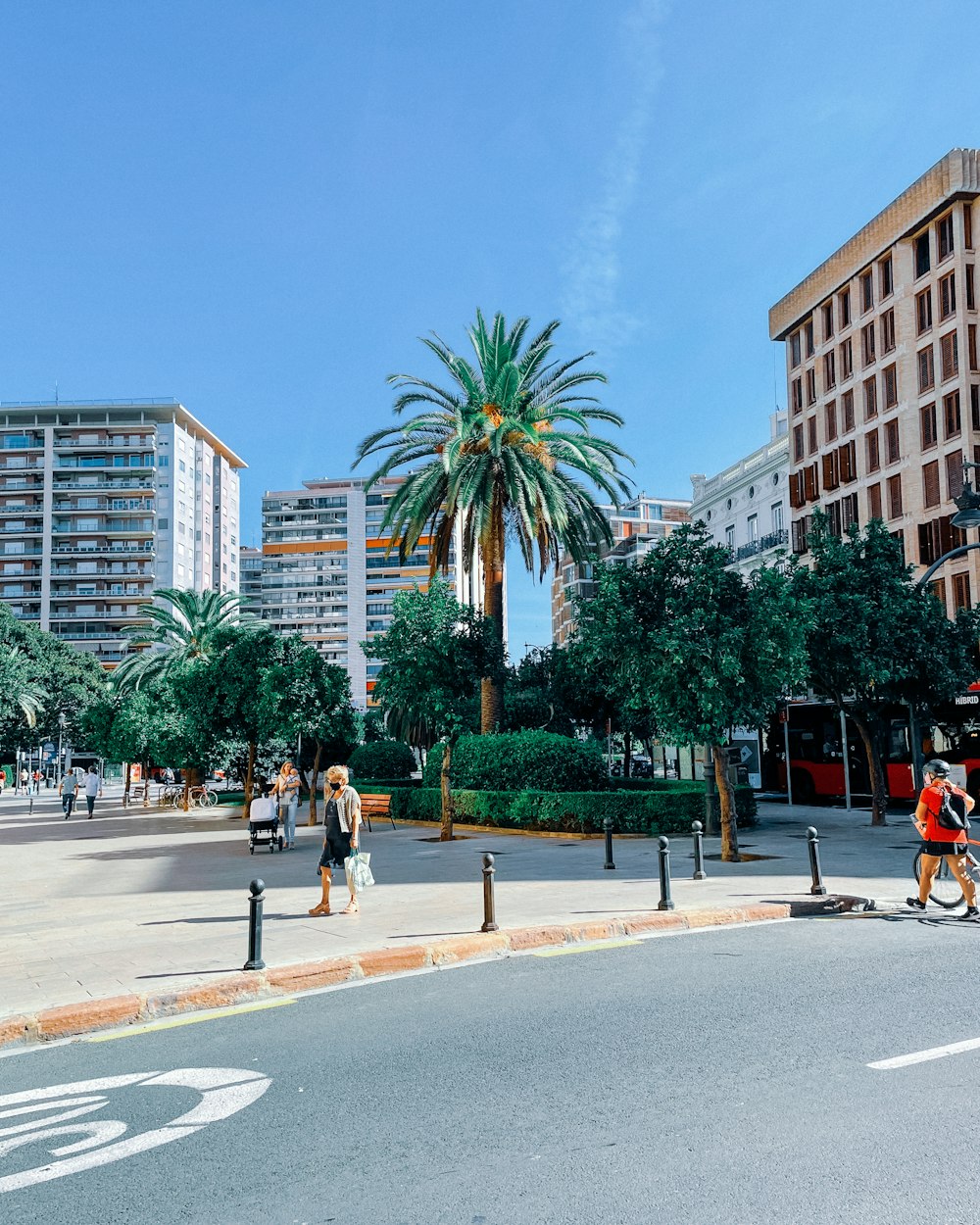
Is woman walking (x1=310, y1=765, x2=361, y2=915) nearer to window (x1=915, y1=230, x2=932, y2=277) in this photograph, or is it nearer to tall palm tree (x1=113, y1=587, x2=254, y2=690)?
tall palm tree (x1=113, y1=587, x2=254, y2=690)

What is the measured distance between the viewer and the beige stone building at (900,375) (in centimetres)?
4212

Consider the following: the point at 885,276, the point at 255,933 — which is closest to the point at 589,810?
the point at 255,933

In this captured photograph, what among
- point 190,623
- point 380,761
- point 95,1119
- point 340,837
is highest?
point 190,623

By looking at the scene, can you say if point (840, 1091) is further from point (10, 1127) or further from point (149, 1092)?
point (10, 1127)

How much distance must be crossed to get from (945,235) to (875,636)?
2905cm

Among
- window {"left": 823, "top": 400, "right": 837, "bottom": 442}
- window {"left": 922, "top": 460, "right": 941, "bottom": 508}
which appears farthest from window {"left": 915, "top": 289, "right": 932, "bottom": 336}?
window {"left": 823, "top": 400, "right": 837, "bottom": 442}

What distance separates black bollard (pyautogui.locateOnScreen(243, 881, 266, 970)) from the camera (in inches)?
340

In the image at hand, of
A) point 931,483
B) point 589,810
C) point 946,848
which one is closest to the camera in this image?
point 946,848

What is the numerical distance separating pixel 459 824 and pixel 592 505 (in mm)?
9304

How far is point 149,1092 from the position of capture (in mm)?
5691

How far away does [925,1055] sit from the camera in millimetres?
5855

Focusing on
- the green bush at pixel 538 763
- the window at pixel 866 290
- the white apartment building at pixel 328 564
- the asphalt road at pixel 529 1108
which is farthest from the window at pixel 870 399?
the white apartment building at pixel 328 564

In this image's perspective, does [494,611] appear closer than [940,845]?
No

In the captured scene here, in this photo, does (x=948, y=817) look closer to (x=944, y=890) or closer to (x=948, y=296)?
(x=944, y=890)
